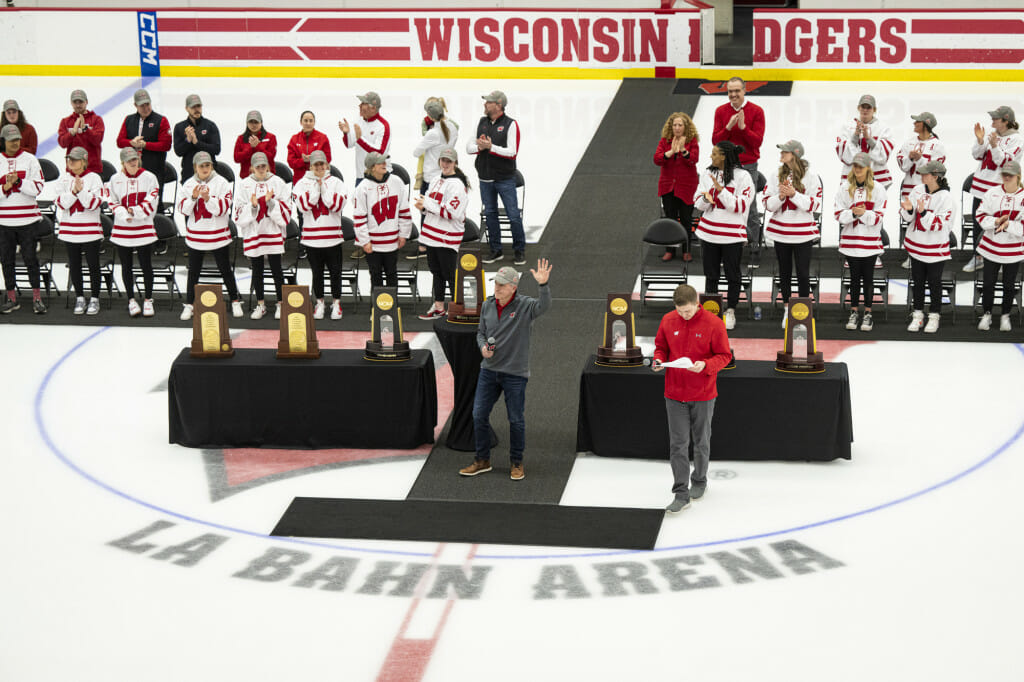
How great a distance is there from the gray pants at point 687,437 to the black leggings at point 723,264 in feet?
12.4

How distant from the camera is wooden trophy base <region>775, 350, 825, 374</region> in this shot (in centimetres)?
1121

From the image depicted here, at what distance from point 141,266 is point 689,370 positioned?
7.05 m

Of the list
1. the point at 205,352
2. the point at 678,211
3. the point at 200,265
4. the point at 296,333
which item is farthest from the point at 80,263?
the point at 678,211

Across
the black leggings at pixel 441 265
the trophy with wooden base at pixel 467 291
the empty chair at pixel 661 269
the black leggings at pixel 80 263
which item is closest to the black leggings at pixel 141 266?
the black leggings at pixel 80 263

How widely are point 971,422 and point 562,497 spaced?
11.7ft

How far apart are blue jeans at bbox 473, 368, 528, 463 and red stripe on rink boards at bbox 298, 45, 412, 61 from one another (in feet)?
51.5

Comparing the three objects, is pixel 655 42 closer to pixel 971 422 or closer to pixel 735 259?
pixel 735 259

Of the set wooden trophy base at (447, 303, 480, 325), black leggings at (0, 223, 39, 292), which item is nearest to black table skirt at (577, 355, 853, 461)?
wooden trophy base at (447, 303, 480, 325)

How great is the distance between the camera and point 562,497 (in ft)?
→ 35.4

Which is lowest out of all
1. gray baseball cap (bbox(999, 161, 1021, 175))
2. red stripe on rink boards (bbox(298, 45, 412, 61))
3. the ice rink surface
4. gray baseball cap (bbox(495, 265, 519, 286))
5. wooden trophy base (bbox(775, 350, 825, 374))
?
the ice rink surface

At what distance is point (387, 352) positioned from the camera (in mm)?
11617

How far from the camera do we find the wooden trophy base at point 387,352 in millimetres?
11617

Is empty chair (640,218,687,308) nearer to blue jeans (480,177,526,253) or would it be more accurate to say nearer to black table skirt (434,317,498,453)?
blue jeans (480,177,526,253)

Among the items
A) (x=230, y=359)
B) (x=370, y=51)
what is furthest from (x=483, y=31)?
(x=230, y=359)
